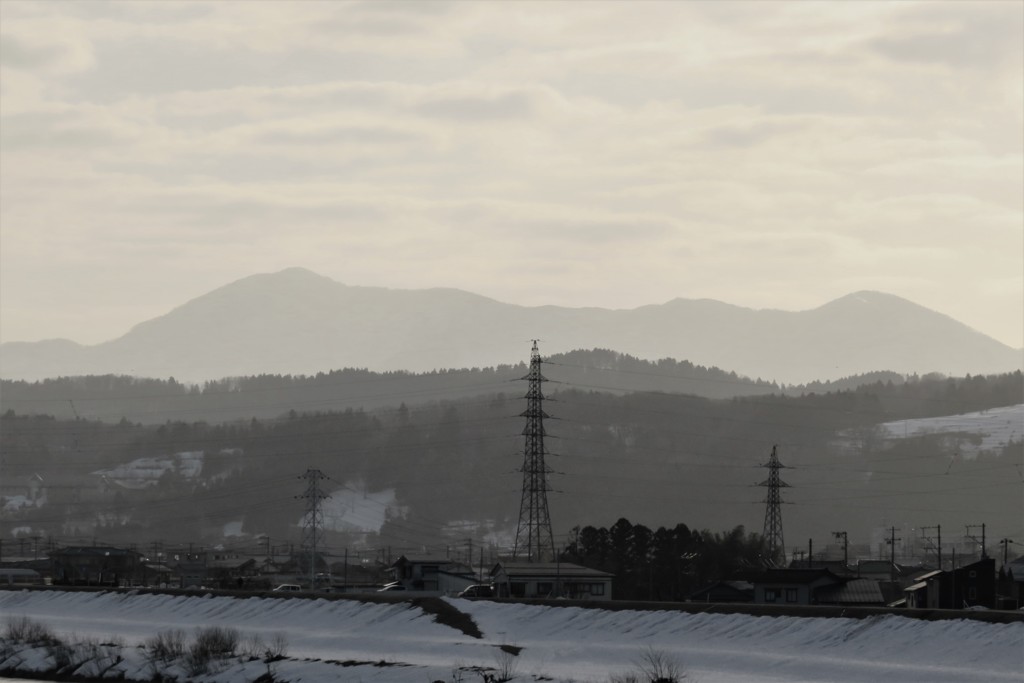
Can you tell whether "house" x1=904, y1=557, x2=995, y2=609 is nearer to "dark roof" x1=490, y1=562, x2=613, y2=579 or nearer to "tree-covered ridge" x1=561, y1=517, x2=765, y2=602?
"dark roof" x1=490, y1=562, x2=613, y2=579

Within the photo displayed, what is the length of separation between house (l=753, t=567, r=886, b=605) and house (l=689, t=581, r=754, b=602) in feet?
13.3

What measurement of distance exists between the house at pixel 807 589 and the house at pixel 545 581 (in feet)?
39.5

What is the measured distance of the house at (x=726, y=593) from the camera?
122 meters

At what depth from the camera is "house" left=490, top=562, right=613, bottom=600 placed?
120 metres

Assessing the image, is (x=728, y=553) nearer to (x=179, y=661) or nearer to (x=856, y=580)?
(x=856, y=580)

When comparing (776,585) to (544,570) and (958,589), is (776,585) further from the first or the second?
(544,570)

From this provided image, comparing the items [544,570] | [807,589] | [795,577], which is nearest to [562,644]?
[807,589]

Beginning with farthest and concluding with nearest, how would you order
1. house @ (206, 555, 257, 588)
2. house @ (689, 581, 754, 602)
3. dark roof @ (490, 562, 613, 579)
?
house @ (206, 555, 257, 588), house @ (689, 581, 754, 602), dark roof @ (490, 562, 613, 579)

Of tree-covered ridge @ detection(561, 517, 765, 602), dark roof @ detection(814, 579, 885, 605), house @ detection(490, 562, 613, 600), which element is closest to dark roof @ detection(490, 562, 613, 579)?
house @ detection(490, 562, 613, 600)

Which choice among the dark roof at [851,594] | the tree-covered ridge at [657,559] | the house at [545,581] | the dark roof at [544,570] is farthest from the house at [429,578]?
the dark roof at [851,594]

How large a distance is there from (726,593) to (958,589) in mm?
22844

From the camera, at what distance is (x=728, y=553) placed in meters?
161

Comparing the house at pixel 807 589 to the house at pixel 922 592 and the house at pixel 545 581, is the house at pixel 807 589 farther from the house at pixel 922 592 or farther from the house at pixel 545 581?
the house at pixel 545 581

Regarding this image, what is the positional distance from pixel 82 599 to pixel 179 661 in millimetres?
46096
